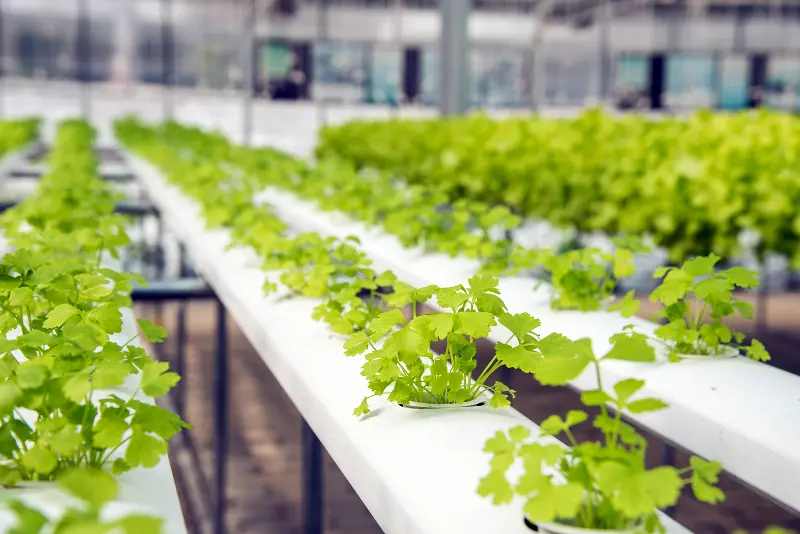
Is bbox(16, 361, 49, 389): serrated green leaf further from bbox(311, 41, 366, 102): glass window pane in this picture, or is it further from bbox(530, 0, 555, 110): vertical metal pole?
bbox(311, 41, 366, 102): glass window pane

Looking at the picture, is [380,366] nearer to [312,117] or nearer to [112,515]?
[112,515]

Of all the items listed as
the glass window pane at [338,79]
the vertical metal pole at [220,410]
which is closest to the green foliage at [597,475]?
the vertical metal pole at [220,410]

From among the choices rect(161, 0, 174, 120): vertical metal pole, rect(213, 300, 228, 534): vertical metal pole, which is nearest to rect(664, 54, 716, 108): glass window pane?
rect(161, 0, 174, 120): vertical metal pole

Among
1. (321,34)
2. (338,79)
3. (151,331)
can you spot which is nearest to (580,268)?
(151,331)

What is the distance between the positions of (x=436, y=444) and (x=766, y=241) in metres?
2.27

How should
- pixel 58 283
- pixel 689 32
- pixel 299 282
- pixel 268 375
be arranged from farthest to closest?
pixel 689 32, pixel 268 375, pixel 299 282, pixel 58 283

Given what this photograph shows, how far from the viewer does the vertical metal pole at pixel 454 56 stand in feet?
26.6

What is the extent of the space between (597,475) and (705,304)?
839 mm

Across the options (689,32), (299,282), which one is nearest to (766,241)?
(299,282)

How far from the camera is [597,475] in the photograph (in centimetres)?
115

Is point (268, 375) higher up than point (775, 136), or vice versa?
point (775, 136)

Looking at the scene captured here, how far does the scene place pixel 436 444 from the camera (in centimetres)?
140

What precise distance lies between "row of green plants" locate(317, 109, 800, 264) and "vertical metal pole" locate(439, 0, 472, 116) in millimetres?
1794

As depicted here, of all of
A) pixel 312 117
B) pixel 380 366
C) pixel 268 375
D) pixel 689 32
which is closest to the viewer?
pixel 380 366
